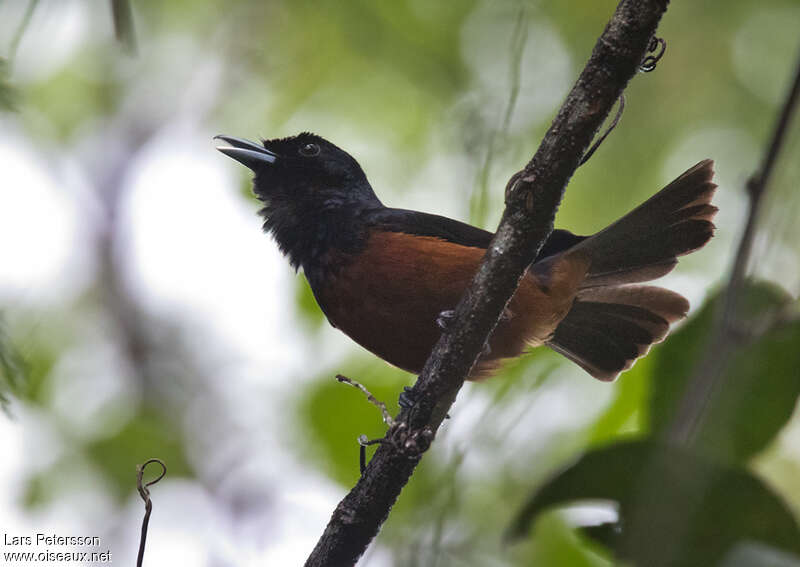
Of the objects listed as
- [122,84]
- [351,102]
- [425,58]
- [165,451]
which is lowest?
[165,451]

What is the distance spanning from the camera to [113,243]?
7.11m

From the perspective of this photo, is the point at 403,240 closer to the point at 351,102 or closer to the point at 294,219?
the point at 294,219

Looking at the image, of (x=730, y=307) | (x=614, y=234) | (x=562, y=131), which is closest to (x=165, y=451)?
(x=614, y=234)

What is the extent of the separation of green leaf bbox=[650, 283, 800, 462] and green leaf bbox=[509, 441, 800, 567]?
8cm

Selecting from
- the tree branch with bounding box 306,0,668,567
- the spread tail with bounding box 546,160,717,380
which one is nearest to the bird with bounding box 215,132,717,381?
the spread tail with bounding box 546,160,717,380

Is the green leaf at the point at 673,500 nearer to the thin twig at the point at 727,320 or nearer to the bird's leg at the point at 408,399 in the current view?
the thin twig at the point at 727,320

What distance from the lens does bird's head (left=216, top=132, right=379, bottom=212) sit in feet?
14.2

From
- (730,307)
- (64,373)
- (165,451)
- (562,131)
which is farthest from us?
(64,373)

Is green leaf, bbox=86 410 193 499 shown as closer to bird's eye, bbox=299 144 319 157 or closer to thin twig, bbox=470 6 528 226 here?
bird's eye, bbox=299 144 319 157

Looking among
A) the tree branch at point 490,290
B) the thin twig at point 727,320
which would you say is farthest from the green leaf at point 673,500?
the tree branch at point 490,290

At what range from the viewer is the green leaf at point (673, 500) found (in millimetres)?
1702

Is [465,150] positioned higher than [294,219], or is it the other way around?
[465,150]

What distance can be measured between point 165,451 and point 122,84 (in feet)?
11.1

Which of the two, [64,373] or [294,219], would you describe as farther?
[64,373]
